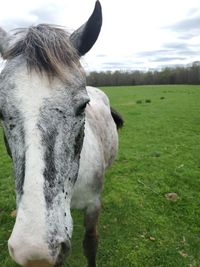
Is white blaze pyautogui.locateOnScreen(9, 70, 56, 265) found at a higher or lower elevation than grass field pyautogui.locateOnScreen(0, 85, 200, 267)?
higher

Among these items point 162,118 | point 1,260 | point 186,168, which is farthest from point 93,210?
point 162,118

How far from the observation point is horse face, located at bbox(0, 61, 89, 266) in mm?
1705

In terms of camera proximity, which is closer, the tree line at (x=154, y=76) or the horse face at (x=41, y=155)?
the horse face at (x=41, y=155)

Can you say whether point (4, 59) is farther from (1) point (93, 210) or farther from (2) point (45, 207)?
(1) point (93, 210)

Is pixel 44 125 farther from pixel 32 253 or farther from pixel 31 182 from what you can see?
pixel 32 253

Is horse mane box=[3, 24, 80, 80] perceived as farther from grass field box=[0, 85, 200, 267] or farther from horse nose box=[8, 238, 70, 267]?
grass field box=[0, 85, 200, 267]

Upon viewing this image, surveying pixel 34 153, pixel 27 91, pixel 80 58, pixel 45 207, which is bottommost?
pixel 45 207

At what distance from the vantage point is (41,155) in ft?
6.03

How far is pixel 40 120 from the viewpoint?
6.24 feet

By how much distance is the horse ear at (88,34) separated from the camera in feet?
7.48

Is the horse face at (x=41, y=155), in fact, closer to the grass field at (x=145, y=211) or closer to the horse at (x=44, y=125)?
the horse at (x=44, y=125)

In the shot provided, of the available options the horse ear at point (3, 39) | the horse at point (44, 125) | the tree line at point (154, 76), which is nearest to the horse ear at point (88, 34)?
the horse at point (44, 125)

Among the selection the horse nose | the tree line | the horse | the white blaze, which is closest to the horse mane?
the horse

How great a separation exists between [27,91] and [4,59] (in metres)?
0.53
